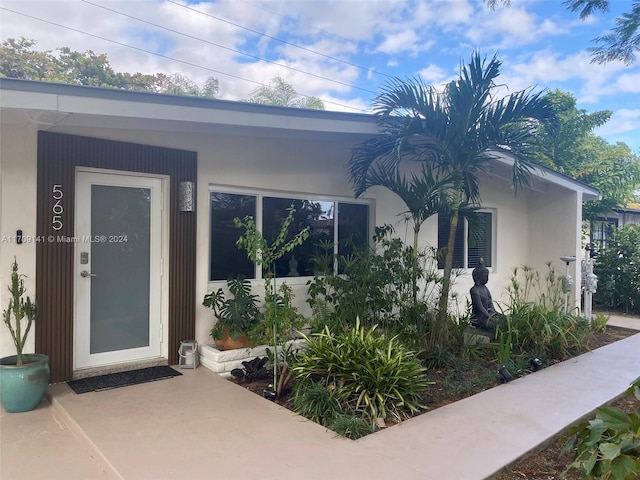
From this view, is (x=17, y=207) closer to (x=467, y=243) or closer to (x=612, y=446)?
(x=612, y=446)

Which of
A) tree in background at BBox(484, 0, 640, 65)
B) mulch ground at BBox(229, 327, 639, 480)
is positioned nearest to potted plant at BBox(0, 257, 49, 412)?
mulch ground at BBox(229, 327, 639, 480)

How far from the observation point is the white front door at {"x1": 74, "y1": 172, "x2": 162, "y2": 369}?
16.4 feet

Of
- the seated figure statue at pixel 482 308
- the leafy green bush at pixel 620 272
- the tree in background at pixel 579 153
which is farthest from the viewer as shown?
the tree in background at pixel 579 153

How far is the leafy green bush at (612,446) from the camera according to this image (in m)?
1.71

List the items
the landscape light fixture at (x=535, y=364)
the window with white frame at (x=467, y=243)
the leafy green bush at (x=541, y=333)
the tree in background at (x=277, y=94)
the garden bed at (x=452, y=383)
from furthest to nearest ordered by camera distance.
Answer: the tree in background at (x=277, y=94), the window with white frame at (x=467, y=243), the leafy green bush at (x=541, y=333), the landscape light fixture at (x=535, y=364), the garden bed at (x=452, y=383)

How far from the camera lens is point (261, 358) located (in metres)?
5.26

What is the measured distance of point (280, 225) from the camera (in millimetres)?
6633

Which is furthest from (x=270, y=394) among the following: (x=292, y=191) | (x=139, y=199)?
(x=292, y=191)

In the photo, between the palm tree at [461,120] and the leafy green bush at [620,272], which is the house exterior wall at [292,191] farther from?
the leafy green bush at [620,272]

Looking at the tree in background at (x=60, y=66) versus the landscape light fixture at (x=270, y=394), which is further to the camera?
the tree in background at (x=60, y=66)

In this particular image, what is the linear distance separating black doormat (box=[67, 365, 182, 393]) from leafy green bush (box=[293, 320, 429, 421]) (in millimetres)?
1674

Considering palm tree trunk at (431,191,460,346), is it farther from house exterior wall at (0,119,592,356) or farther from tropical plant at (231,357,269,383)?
tropical plant at (231,357,269,383)

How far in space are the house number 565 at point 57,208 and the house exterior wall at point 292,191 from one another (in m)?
0.18

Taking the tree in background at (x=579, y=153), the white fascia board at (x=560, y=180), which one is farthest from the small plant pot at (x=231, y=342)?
the tree in background at (x=579, y=153)
